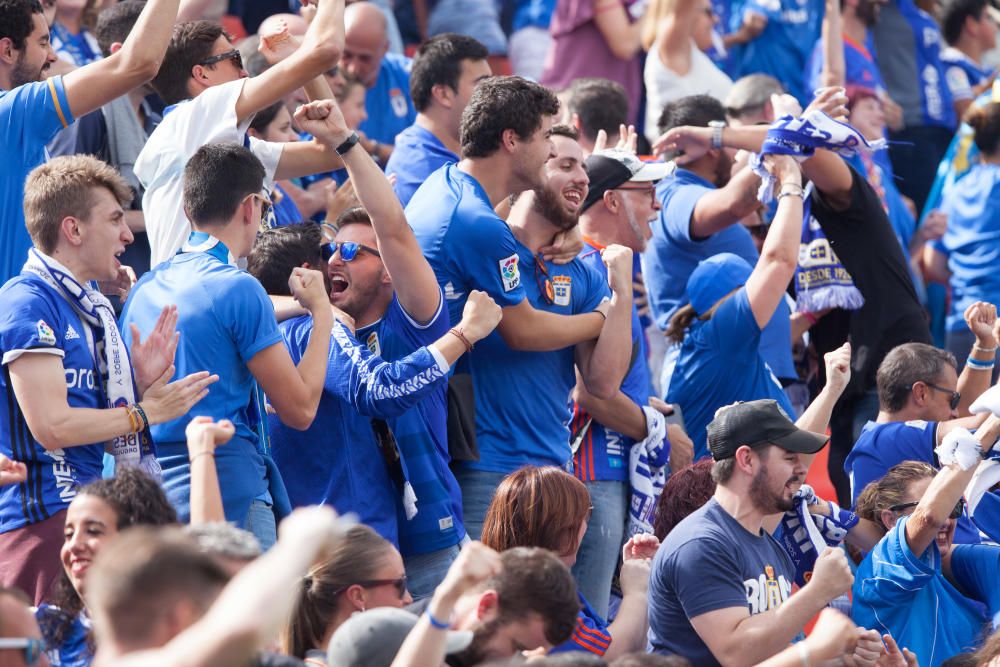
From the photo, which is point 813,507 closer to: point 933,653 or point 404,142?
point 933,653

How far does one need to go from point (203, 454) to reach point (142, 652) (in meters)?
1.57

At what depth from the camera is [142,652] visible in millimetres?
2463

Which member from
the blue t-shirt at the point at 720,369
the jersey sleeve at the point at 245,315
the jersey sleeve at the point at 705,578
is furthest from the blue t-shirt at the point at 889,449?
the jersey sleeve at the point at 245,315

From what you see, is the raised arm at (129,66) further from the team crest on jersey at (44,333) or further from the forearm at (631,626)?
the forearm at (631,626)

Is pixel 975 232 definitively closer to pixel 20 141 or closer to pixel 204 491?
pixel 20 141

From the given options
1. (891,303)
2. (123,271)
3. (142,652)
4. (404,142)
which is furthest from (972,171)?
(142,652)

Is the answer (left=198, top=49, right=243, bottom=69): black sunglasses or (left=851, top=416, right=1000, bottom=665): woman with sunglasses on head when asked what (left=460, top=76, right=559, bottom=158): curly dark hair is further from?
(left=851, top=416, right=1000, bottom=665): woman with sunglasses on head

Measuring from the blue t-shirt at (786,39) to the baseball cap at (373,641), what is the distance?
786 cm

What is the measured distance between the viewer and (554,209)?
568 centimetres

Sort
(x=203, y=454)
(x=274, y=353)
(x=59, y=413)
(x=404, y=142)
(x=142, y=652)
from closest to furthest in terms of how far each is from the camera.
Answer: (x=142, y=652), (x=203, y=454), (x=59, y=413), (x=274, y=353), (x=404, y=142)

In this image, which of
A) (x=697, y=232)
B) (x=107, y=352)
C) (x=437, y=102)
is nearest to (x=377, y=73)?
(x=437, y=102)

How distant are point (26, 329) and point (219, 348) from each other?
0.58 metres

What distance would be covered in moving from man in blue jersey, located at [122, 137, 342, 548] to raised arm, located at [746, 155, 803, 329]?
2230mm

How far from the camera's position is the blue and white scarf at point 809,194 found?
6277mm
